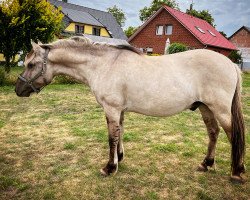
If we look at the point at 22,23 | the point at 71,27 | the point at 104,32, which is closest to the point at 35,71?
the point at 22,23

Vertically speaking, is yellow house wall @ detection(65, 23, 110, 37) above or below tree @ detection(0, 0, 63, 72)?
above

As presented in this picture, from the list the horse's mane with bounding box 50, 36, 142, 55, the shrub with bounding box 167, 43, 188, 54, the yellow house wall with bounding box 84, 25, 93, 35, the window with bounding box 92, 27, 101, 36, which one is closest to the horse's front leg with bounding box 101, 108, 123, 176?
the horse's mane with bounding box 50, 36, 142, 55

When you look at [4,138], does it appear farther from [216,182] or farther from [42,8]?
[42,8]

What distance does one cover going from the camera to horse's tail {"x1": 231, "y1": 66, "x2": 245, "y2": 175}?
4.18 meters

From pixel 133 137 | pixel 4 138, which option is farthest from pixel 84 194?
pixel 4 138

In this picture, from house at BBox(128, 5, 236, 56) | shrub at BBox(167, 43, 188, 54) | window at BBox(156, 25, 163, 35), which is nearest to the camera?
shrub at BBox(167, 43, 188, 54)

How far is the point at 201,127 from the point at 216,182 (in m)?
3.32

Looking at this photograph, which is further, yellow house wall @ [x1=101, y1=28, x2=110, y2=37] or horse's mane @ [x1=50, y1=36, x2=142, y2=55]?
yellow house wall @ [x1=101, y1=28, x2=110, y2=37]

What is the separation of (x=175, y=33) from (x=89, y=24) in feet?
50.6

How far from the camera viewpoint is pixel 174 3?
2308 inches

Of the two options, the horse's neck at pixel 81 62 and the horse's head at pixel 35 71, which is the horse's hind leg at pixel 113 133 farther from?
the horse's head at pixel 35 71

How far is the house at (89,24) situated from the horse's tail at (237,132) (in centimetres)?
3271

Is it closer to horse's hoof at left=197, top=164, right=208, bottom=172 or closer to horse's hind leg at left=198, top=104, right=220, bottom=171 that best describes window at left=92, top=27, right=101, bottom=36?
horse's hind leg at left=198, top=104, right=220, bottom=171

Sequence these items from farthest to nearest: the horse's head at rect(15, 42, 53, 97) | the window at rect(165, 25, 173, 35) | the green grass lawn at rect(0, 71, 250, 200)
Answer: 1. the window at rect(165, 25, 173, 35)
2. the horse's head at rect(15, 42, 53, 97)
3. the green grass lawn at rect(0, 71, 250, 200)
